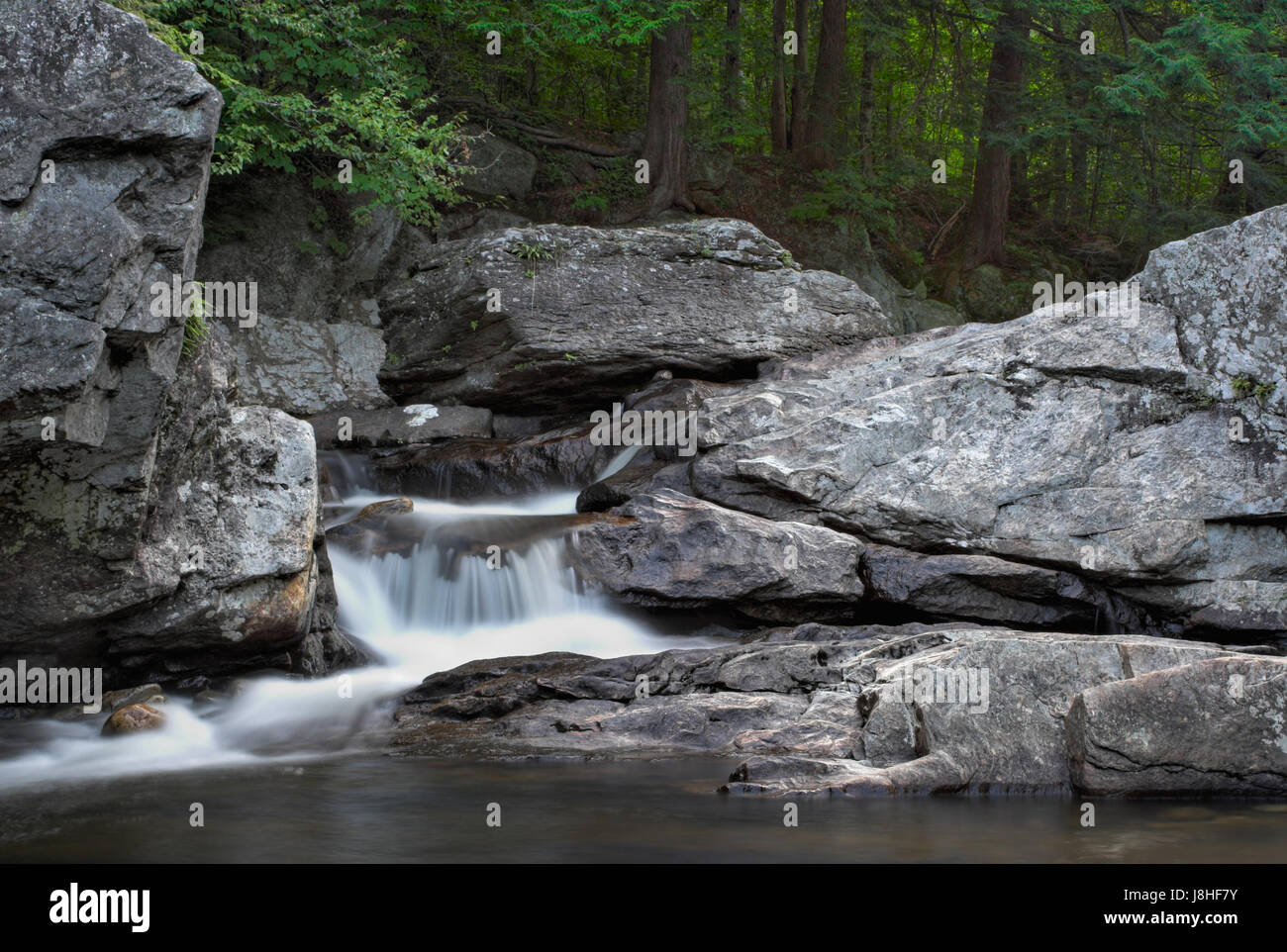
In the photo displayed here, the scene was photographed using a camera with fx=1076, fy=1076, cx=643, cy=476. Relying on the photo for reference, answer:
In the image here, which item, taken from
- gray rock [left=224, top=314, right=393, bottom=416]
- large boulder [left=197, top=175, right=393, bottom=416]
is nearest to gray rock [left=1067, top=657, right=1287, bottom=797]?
gray rock [left=224, top=314, right=393, bottom=416]

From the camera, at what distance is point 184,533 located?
8930mm

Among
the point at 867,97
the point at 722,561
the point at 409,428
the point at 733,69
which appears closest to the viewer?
the point at 722,561

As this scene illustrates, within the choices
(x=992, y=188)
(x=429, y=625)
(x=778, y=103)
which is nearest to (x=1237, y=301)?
(x=429, y=625)

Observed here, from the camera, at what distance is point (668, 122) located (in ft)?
66.6

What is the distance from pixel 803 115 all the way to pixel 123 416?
18.7m

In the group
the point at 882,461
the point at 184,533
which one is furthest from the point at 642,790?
the point at 882,461

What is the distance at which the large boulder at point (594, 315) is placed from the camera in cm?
1446

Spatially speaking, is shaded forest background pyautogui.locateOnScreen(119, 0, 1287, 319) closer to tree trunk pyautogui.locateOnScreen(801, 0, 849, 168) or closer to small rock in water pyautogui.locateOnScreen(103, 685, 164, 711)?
tree trunk pyautogui.locateOnScreen(801, 0, 849, 168)

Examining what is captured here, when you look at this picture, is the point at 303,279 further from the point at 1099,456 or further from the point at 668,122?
the point at 1099,456

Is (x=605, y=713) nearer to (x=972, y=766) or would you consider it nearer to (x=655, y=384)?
(x=972, y=766)

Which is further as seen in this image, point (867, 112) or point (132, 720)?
point (867, 112)

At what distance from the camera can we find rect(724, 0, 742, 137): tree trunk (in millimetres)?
19509

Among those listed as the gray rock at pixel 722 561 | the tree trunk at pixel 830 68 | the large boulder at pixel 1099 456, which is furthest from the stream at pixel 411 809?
the tree trunk at pixel 830 68

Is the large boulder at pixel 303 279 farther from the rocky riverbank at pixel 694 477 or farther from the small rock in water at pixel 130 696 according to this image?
the small rock in water at pixel 130 696
